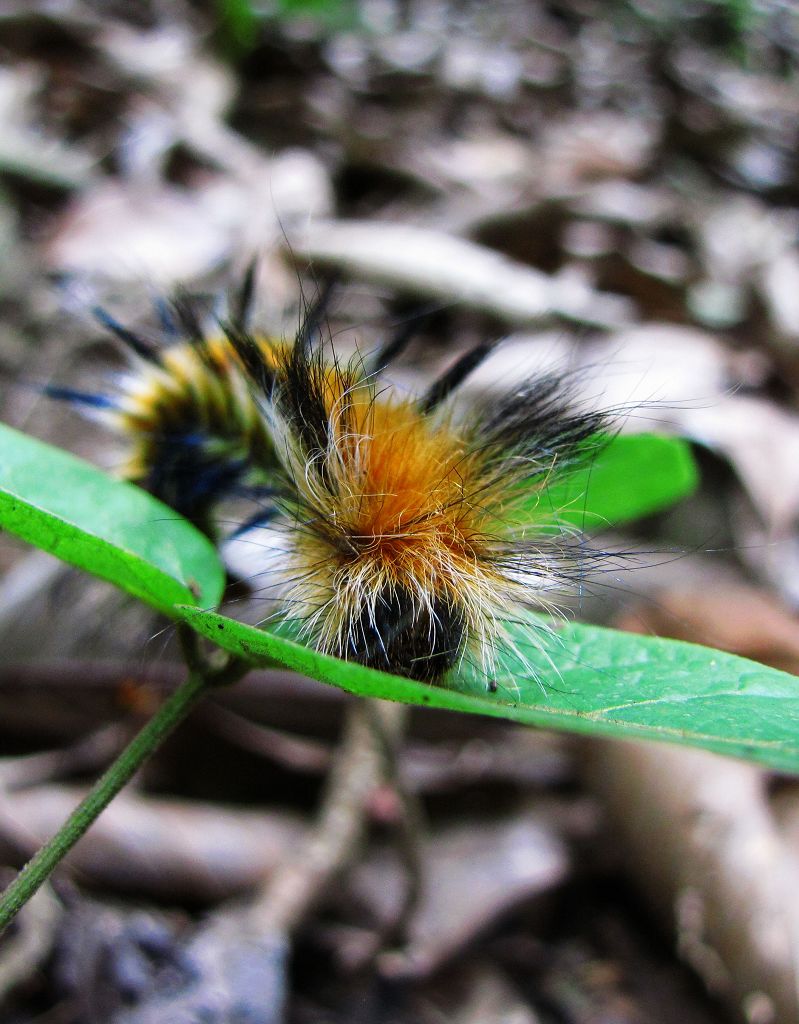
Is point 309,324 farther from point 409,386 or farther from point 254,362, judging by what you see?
point 409,386

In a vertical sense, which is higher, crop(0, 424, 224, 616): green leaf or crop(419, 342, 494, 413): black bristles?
crop(419, 342, 494, 413): black bristles

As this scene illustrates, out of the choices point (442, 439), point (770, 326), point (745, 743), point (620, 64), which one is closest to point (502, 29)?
point (620, 64)

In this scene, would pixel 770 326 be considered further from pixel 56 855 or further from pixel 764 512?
pixel 56 855

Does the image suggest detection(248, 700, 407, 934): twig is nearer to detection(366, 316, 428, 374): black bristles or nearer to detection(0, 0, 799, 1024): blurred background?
detection(0, 0, 799, 1024): blurred background

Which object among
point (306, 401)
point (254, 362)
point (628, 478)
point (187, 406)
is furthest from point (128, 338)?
point (628, 478)

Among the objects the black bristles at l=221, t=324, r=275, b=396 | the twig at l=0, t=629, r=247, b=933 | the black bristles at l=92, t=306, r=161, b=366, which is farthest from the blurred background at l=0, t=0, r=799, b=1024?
the twig at l=0, t=629, r=247, b=933

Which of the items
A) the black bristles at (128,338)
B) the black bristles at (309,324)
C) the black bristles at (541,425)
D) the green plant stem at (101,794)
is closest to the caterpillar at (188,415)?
the black bristles at (128,338)

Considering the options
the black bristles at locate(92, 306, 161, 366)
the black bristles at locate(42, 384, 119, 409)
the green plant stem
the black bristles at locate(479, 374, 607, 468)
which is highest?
the black bristles at locate(479, 374, 607, 468)
